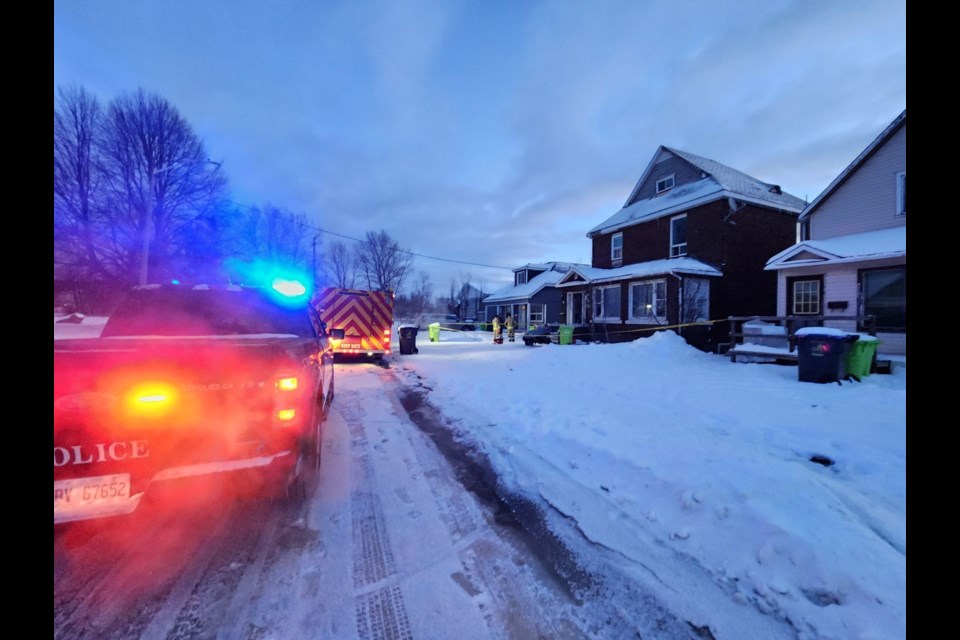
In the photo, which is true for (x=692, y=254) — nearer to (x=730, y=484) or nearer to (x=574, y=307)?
(x=574, y=307)

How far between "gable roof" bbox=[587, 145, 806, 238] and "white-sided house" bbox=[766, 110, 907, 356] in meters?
3.92

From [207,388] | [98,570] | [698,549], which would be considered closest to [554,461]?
[698,549]

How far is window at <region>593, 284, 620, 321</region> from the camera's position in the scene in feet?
66.6

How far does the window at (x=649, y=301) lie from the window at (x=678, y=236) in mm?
2507

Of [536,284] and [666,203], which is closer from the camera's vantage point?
[666,203]

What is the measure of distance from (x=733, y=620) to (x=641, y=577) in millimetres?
465

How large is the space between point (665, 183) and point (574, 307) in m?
8.72

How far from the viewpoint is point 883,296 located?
38.4 feet

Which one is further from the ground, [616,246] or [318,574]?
[616,246]

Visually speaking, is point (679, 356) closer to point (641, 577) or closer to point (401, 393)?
point (401, 393)

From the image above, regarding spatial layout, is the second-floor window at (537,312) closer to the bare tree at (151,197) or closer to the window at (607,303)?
the window at (607,303)

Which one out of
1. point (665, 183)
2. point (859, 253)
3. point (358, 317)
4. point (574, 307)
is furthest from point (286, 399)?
point (665, 183)

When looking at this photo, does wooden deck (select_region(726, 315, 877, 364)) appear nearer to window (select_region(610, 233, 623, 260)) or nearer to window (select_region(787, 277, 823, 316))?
window (select_region(787, 277, 823, 316))

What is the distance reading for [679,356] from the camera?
12133 millimetres
